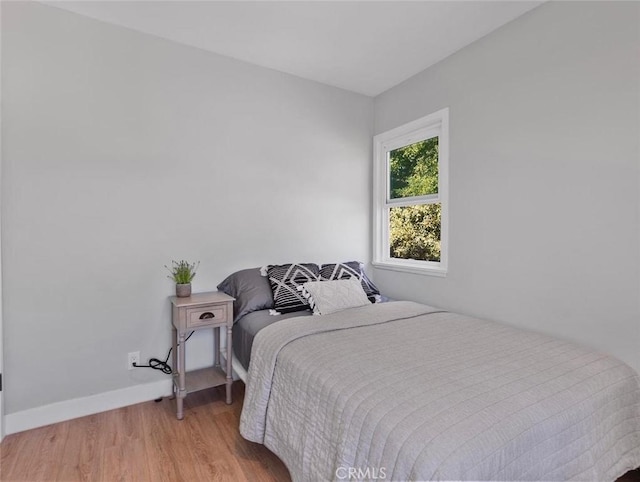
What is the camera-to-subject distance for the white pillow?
2.27 m

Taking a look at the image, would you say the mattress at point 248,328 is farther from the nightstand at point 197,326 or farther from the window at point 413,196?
the window at point 413,196

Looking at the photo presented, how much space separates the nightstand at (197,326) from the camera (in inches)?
80.7

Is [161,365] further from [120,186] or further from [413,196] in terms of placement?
[413,196]

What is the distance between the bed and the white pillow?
41 cm

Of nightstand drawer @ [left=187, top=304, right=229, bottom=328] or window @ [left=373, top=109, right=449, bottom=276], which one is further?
window @ [left=373, top=109, right=449, bottom=276]

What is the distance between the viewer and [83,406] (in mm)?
2088

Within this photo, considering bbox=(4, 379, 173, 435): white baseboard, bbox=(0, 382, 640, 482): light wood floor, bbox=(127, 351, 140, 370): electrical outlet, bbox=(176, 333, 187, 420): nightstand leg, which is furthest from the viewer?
bbox=(127, 351, 140, 370): electrical outlet

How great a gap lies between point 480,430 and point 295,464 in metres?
0.81

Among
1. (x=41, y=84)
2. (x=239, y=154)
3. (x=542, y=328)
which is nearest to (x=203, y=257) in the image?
(x=239, y=154)

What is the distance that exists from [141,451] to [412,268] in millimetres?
2271

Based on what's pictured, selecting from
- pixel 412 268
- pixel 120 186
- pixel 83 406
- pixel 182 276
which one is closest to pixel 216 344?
pixel 182 276

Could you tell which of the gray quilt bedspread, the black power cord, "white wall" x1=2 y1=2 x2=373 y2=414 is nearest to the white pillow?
the gray quilt bedspread

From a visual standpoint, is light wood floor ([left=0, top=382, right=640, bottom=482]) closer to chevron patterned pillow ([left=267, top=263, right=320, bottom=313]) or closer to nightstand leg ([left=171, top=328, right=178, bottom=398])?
nightstand leg ([left=171, top=328, right=178, bottom=398])

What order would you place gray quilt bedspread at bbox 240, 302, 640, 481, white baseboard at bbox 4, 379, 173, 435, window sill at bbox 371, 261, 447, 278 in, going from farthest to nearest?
window sill at bbox 371, 261, 447, 278 < white baseboard at bbox 4, 379, 173, 435 < gray quilt bedspread at bbox 240, 302, 640, 481
